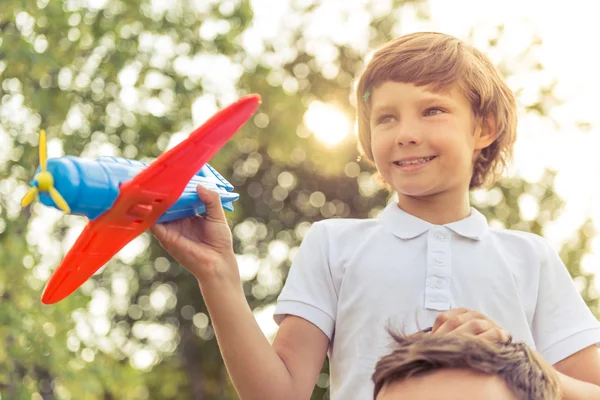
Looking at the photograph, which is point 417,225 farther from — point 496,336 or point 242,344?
point 496,336

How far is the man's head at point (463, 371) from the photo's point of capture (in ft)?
4.00

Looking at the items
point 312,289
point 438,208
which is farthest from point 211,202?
point 438,208

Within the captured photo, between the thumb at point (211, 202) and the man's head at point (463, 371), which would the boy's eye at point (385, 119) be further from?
the man's head at point (463, 371)

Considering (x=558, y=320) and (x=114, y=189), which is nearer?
(x=114, y=189)

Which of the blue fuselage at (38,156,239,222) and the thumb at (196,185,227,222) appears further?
the thumb at (196,185,227,222)

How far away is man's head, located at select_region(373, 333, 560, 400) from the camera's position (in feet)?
4.00

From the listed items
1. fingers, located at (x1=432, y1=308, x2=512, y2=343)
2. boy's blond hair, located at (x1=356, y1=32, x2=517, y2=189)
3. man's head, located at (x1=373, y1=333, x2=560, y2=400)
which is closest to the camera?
man's head, located at (x1=373, y1=333, x2=560, y2=400)

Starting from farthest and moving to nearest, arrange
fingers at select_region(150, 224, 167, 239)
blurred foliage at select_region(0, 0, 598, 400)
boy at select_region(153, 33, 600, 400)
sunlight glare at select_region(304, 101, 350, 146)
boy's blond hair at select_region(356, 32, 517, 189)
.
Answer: sunlight glare at select_region(304, 101, 350, 146) < blurred foliage at select_region(0, 0, 598, 400) < boy's blond hair at select_region(356, 32, 517, 189) < boy at select_region(153, 33, 600, 400) < fingers at select_region(150, 224, 167, 239)

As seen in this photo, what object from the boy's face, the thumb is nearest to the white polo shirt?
the boy's face

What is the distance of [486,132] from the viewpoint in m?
2.24

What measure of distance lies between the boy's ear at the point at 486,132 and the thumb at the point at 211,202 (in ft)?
2.30

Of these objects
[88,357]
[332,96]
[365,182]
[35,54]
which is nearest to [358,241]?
[35,54]

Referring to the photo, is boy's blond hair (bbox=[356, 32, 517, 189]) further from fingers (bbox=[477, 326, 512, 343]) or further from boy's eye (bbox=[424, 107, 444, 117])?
fingers (bbox=[477, 326, 512, 343])

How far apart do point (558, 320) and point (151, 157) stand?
6267mm
